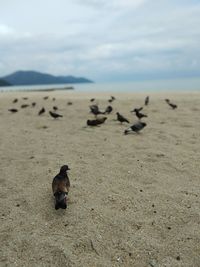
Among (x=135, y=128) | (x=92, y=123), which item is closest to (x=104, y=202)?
(x=135, y=128)

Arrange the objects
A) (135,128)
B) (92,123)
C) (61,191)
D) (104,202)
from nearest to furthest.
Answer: (61,191) < (104,202) < (135,128) < (92,123)

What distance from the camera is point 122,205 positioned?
627cm

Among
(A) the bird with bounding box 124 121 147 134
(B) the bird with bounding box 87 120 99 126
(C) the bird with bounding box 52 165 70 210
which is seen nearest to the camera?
(C) the bird with bounding box 52 165 70 210

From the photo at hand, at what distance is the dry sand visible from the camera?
5.06m

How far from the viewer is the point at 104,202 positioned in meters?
6.39

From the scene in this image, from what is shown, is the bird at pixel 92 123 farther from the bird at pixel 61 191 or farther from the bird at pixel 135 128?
the bird at pixel 61 191

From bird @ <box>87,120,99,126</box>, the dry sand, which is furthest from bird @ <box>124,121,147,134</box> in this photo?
bird @ <box>87,120,99,126</box>

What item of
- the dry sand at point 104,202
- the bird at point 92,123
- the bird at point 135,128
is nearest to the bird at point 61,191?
the dry sand at point 104,202

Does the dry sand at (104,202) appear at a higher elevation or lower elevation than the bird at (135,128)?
lower

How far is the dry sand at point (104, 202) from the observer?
5.06 metres

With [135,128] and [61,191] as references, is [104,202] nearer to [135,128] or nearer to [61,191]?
[61,191]

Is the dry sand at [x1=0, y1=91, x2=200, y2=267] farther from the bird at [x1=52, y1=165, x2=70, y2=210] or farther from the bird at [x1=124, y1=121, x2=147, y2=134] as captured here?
the bird at [x1=124, y1=121, x2=147, y2=134]

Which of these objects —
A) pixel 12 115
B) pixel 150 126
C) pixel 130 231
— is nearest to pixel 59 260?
pixel 130 231

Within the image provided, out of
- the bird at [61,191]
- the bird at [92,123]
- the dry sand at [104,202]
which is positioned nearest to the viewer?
the dry sand at [104,202]
